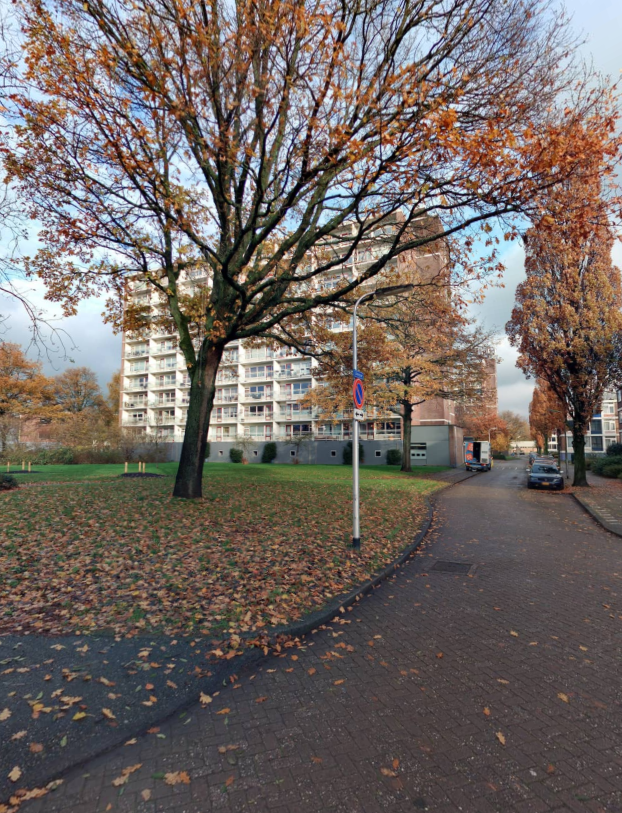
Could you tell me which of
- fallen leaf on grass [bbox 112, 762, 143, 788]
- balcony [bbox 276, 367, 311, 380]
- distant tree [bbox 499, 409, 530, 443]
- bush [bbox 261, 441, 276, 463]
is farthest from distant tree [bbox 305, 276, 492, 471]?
distant tree [bbox 499, 409, 530, 443]

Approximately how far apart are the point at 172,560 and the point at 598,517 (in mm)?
12337

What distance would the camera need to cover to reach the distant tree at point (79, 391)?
193 feet

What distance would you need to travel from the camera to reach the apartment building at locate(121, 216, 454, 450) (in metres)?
48.4

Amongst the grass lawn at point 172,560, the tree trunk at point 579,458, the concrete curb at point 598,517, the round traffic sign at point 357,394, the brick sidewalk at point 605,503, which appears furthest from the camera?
the tree trunk at point 579,458

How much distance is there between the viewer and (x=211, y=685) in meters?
3.61

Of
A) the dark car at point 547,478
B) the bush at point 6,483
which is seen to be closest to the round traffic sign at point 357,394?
the bush at point 6,483

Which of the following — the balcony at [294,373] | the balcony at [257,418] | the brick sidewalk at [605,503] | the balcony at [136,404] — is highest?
the balcony at [294,373]

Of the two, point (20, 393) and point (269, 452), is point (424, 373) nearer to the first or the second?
point (269, 452)

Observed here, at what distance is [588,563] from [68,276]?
13244 mm

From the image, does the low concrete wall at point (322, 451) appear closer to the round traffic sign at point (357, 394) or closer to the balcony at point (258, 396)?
the balcony at point (258, 396)

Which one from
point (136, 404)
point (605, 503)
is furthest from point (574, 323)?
point (136, 404)

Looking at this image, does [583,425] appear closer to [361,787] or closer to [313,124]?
[313,124]

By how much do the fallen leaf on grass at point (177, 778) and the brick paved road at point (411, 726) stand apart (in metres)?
0.04

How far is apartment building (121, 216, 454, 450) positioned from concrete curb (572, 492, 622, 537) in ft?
92.3
